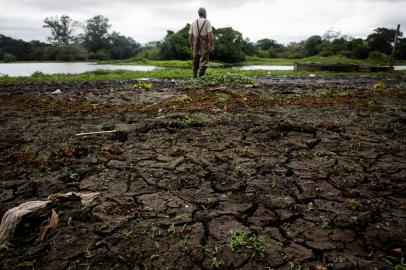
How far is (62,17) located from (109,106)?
207 ft

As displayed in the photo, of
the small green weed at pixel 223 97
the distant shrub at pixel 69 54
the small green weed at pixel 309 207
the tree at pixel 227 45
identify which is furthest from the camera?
the distant shrub at pixel 69 54

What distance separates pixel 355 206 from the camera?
7.73 ft

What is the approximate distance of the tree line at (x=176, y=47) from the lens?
33.3m

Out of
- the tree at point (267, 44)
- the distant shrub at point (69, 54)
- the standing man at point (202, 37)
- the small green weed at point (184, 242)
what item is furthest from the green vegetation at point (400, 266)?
the tree at point (267, 44)

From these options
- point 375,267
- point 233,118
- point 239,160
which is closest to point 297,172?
point 239,160

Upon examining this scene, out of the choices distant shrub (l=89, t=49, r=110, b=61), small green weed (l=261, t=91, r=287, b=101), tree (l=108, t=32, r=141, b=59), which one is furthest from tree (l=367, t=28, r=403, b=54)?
small green weed (l=261, t=91, r=287, b=101)

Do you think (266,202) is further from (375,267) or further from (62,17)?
(62,17)

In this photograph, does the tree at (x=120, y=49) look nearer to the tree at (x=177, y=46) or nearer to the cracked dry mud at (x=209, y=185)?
the tree at (x=177, y=46)

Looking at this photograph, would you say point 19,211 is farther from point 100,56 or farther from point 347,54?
point 100,56

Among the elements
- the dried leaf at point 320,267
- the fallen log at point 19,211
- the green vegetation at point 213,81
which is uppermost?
the green vegetation at point 213,81

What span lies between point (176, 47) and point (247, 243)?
31483 mm

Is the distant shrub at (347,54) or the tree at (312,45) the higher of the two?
the tree at (312,45)

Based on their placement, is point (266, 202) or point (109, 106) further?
point (109, 106)

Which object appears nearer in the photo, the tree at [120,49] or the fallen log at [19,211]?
the fallen log at [19,211]
